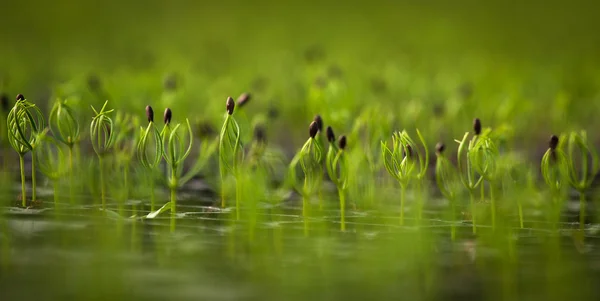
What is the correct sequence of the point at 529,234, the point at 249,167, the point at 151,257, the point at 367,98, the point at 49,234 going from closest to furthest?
the point at 151,257 < the point at 49,234 < the point at 529,234 < the point at 249,167 < the point at 367,98

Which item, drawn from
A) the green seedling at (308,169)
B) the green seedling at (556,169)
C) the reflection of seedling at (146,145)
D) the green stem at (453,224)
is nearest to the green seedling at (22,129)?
the reflection of seedling at (146,145)

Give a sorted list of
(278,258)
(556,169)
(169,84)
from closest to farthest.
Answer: (278,258) < (556,169) < (169,84)

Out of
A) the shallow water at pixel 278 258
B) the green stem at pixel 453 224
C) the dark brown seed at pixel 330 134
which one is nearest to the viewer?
the shallow water at pixel 278 258

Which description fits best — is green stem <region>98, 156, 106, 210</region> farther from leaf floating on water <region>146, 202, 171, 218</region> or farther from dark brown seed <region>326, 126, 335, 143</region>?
dark brown seed <region>326, 126, 335, 143</region>

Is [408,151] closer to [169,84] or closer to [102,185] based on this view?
[102,185]

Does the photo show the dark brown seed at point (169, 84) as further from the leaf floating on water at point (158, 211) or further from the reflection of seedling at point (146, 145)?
the leaf floating on water at point (158, 211)

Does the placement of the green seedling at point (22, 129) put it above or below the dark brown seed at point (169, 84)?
below

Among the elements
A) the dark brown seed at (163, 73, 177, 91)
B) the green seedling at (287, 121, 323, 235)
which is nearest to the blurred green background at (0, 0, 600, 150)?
the dark brown seed at (163, 73, 177, 91)

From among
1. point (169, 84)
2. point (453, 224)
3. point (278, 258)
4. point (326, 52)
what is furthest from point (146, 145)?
point (326, 52)

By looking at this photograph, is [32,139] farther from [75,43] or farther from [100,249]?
[75,43]

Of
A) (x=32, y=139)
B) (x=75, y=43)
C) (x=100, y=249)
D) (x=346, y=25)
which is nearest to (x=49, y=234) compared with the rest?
(x=100, y=249)

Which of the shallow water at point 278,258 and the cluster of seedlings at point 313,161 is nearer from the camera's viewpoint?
the shallow water at point 278,258
